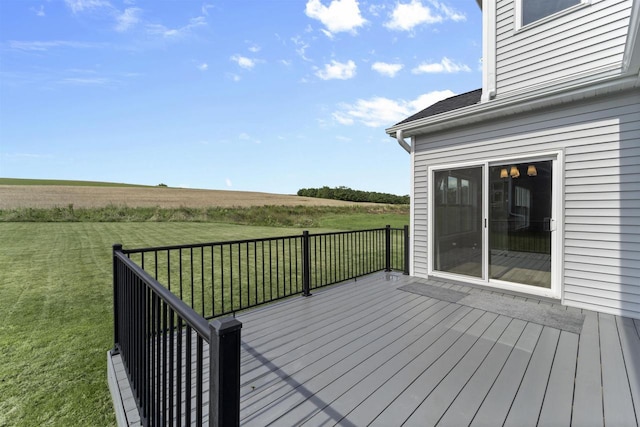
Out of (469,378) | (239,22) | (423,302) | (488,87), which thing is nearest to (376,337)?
(469,378)

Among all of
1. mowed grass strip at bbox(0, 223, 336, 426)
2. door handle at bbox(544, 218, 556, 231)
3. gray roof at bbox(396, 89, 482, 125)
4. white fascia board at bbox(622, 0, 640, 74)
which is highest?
gray roof at bbox(396, 89, 482, 125)

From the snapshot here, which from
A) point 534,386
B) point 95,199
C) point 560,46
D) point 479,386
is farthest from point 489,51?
point 95,199

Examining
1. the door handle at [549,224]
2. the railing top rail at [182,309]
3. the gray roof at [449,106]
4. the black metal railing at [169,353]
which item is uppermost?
the gray roof at [449,106]

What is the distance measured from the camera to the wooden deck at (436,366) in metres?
1.61

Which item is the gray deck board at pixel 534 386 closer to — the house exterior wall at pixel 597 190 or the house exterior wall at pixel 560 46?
the house exterior wall at pixel 597 190

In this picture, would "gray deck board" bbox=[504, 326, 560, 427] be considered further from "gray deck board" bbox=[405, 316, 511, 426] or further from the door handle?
the door handle

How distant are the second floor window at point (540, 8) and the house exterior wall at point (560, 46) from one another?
0.38 feet

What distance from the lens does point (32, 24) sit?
6121 mm

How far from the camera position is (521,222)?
366cm

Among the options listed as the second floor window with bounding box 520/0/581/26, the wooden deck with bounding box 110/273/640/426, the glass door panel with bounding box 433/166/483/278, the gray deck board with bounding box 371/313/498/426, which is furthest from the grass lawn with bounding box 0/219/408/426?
the second floor window with bounding box 520/0/581/26

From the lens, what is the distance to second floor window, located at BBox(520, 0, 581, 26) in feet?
11.5

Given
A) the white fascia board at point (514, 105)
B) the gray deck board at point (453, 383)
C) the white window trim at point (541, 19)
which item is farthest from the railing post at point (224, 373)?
the white window trim at point (541, 19)

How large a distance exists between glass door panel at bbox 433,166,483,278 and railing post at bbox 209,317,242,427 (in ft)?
13.2

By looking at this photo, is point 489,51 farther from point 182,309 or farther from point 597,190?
point 182,309
